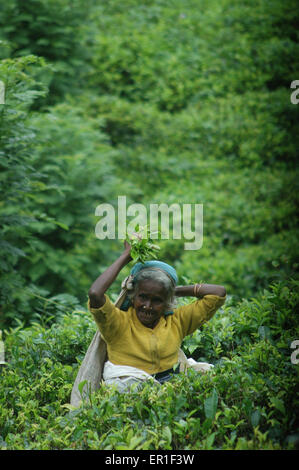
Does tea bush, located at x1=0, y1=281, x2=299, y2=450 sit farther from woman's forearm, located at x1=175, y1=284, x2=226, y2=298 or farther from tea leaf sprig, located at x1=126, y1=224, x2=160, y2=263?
tea leaf sprig, located at x1=126, y1=224, x2=160, y2=263

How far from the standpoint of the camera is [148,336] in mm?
3367

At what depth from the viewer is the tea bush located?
2727 mm

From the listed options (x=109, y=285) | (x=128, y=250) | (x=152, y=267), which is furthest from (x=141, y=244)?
(x=109, y=285)

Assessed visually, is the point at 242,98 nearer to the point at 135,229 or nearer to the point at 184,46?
the point at 184,46

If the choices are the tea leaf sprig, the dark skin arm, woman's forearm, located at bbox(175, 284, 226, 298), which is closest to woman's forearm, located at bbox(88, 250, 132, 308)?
the dark skin arm

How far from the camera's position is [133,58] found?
11289 millimetres

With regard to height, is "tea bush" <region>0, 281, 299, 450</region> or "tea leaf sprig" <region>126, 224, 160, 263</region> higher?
"tea leaf sprig" <region>126, 224, 160, 263</region>

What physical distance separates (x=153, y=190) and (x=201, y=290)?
6032mm

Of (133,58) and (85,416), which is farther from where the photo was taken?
(133,58)

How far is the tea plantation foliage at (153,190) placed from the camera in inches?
117

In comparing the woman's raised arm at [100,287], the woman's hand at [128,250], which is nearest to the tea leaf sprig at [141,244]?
the woman's hand at [128,250]

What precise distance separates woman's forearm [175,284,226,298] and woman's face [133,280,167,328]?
7.6 inches

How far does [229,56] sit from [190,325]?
9069 millimetres
